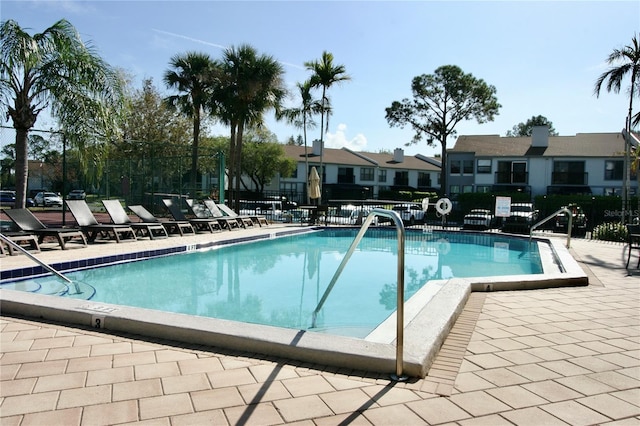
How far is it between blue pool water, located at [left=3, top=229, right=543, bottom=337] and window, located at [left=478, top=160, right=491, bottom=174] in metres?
25.1

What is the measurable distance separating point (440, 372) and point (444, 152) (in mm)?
34418

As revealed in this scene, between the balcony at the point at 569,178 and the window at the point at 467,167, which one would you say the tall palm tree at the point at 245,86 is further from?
the balcony at the point at 569,178

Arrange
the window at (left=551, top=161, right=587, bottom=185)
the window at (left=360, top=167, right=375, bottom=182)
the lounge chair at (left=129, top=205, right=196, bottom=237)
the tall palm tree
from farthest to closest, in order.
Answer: the window at (left=360, top=167, right=375, bottom=182), the window at (left=551, top=161, right=587, bottom=185), the tall palm tree, the lounge chair at (left=129, top=205, right=196, bottom=237)

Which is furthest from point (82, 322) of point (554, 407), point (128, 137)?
point (128, 137)

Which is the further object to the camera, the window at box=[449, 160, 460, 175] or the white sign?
the window at box=[449, 160, 460, 175]

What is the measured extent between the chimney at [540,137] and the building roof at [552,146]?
256 mm

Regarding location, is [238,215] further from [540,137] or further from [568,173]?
[540,137]

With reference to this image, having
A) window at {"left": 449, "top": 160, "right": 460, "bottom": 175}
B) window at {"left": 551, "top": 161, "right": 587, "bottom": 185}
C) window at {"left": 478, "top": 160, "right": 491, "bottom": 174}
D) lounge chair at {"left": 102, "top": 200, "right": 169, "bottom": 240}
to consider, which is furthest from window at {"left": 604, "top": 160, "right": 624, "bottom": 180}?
lounge chair at {"left": 102, "top": 200, "right": 169, "bottom": 240}

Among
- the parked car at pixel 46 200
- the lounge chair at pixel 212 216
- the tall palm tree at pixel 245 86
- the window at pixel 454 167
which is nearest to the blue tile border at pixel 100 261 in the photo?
Answer: the lounge chair at pixel 212 216

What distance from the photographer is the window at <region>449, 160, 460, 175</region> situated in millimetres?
37906

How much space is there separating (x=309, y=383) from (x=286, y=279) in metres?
4.96

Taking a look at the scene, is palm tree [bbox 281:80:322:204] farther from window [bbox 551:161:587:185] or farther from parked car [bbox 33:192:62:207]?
window [bbox 551:161:587:185]

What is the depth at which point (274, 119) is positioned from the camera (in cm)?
1988

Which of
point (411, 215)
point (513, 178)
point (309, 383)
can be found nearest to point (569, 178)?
point (513, 178)
